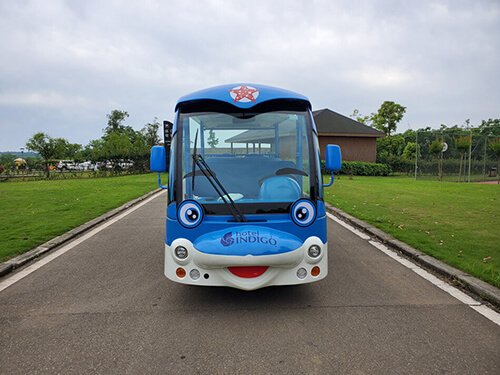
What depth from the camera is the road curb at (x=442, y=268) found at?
3998 mm

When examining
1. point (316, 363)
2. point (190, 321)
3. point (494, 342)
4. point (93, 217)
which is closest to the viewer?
point (316, 363)

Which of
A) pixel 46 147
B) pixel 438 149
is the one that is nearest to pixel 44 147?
pixel 46 147

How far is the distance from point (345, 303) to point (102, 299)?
2.77 metres

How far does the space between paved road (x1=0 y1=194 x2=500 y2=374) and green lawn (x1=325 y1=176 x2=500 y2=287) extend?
3.20ft

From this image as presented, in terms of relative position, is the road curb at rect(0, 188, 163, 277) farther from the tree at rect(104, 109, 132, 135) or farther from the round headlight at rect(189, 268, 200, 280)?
the tree at rect(104, 109, 132, 135)

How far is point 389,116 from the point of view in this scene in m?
42.7

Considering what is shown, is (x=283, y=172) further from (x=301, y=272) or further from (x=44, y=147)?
(x=44, y=147)

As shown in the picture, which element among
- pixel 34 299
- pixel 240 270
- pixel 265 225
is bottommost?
pixel 34 299

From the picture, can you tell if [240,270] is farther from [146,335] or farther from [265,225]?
[146,335]

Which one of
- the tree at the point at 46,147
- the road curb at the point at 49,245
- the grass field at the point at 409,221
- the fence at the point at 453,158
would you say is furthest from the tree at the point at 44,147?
the fence at the point at 453,158

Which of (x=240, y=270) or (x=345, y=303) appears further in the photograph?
(x=345, y=303)

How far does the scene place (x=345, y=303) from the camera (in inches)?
153

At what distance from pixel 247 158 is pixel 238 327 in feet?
6.66

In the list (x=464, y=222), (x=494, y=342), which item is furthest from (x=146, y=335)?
(x=464, y=222)
